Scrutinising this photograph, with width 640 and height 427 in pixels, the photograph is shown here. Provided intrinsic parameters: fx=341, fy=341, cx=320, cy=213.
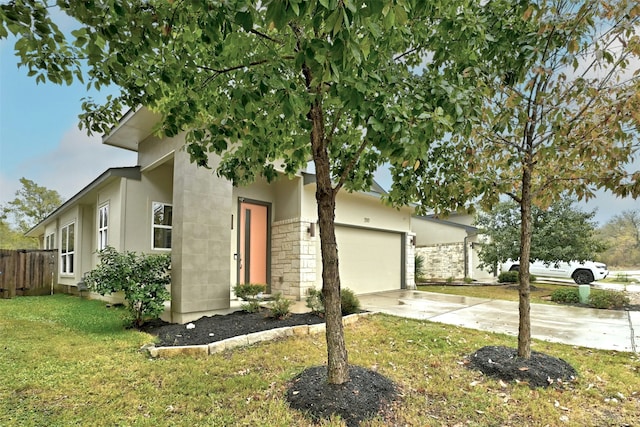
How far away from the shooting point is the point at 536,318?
6918 millimetres

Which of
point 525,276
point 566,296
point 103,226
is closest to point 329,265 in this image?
point 525,276

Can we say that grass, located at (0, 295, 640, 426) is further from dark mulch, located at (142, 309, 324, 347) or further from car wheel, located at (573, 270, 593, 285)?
car wheel, located at (573, 270, 593, 285)

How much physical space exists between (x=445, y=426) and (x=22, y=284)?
13689 mm

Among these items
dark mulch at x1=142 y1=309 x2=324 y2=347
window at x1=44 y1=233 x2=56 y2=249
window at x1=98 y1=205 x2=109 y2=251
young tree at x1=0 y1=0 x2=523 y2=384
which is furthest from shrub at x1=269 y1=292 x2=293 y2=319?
window at x1=44 y1=233 x2=56 y2=249

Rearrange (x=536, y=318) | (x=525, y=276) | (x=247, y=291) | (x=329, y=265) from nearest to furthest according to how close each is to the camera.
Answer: (x=329, y=265) → (x=525, y=276) → (x=536, y=318) → (x=247, y=291)

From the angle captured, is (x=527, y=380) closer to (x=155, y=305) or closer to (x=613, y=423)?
(x=613, y=423)

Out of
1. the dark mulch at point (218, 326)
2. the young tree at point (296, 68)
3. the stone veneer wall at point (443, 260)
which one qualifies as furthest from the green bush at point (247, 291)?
the stone veneer wall at point (443, 260)

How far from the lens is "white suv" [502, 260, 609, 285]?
562 inches

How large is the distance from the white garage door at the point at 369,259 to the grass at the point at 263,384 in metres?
4.71

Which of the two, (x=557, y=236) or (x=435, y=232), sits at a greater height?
(x=435, y=232)

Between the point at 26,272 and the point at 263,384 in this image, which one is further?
the point at 26,272

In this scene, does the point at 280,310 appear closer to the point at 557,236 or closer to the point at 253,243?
the point at 253,243

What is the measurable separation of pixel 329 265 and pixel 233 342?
8.22ft

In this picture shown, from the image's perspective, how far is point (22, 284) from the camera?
11.2 metres
